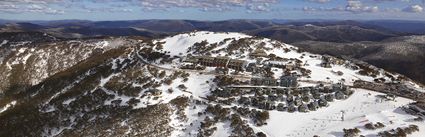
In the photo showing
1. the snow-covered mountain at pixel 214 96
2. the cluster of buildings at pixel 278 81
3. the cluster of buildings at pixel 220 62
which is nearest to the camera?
the snow-covered mountain at pixel 214 96

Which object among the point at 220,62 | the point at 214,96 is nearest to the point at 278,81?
the point at 214,96

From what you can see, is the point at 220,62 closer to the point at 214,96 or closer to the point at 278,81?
the point at 278,81

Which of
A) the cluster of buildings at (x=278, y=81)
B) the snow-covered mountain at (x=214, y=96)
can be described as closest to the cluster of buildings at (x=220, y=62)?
the snow-covered mountain at (x=214, y=96)

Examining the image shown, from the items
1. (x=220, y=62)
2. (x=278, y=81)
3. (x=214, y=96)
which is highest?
(x=220, y=62)

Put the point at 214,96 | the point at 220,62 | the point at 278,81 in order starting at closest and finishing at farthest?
the point at 214,96 < the point at 278,81 < the point at 220,62

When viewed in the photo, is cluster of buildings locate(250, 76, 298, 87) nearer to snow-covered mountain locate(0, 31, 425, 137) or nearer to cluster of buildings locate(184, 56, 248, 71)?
snow-covered mountain locate(0, 31, 425, 137)

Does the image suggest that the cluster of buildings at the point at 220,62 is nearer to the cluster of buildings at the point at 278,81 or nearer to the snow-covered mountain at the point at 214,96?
the snow-covered mountain at the point at 214,96

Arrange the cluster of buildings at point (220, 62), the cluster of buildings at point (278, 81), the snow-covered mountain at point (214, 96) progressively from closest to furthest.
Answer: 1. the snow-covered mountain at point (214, 96)
2. the cluster of buildings at point (278, 81)
3. the cluster of buildings at point (220, 62)

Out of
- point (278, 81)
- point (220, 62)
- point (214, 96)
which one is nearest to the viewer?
point (214, 96)
